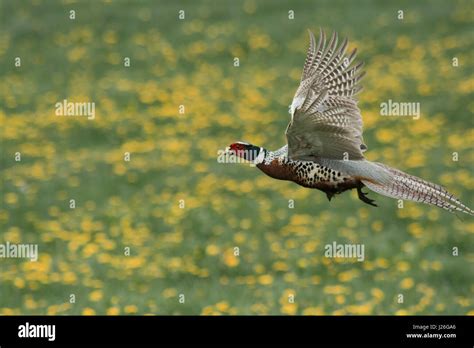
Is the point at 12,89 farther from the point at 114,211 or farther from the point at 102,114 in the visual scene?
the point at 114,211

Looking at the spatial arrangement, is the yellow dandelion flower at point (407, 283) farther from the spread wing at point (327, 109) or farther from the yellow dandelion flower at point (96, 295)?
the spread wing at point (327, 109)

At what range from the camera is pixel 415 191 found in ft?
14.6

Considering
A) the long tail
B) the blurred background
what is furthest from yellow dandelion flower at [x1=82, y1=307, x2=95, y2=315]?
the long tail

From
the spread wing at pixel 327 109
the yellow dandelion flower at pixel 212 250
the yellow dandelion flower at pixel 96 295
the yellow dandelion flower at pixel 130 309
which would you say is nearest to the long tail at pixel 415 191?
the spread wing at pixel 327 109

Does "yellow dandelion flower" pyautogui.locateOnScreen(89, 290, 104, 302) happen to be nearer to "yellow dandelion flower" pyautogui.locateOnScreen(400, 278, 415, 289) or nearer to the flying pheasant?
"yellow dandelion flower" pyautogui.locateOnScreen(400, 278, 415, 289)

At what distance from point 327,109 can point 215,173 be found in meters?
6.04

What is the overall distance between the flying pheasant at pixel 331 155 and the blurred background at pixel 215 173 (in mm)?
3673

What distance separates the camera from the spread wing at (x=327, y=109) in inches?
184

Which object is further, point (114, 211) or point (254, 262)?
point (114, 211)

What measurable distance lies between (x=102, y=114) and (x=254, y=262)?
487 cm

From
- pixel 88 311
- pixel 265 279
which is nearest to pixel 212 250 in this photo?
pixel 265 279

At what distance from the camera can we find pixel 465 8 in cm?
1723
